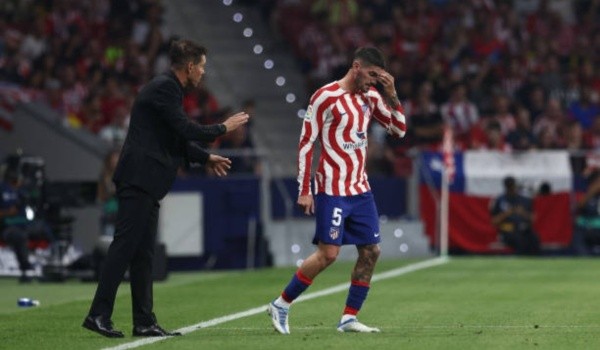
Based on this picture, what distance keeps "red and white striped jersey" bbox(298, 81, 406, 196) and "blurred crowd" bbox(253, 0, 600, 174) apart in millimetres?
14463

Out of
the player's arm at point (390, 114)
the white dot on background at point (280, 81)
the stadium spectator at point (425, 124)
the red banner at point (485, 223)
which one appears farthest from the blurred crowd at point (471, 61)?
the player's arm at point (390, 114)

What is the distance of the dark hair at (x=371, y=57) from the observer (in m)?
13.0

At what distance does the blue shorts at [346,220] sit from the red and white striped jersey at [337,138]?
0.06 meters

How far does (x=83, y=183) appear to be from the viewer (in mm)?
23703

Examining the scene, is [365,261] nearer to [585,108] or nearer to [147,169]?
[147,169]

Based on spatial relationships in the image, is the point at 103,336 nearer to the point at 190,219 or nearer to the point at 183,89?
the point at 183,89

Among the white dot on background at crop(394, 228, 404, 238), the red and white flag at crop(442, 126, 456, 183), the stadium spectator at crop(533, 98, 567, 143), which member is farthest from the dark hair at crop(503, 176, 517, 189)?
the stadium spectator at crop(533, 98, 567, 143)

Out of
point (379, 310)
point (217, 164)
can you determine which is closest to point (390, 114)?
point (217, 164)

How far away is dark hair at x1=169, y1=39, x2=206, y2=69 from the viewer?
12.8 m

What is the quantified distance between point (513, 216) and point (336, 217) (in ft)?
45.0

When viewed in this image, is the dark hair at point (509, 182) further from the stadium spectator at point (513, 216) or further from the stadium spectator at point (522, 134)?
the stadium spectator at point (522, 134)

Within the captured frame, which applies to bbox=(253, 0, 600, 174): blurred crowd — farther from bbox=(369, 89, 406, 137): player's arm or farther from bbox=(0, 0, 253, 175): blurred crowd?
bbox=(369, 89, 406, 137): player's arm

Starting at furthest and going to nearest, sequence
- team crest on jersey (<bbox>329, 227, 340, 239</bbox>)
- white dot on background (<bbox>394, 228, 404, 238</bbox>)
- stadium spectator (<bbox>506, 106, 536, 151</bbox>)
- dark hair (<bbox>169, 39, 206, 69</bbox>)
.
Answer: stadium spectator (<bbox>506, 106, 536, 151</bbox>), white dot on background (<bbox>394, 228, 404, 238</bbox>), team crest on jersey (<bbox>329, 227, 340, 239</bbox>), dark hair (<bbox>169, 39, 206, 69</bbox>)

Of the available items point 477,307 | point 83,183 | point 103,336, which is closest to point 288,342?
point 103,336
